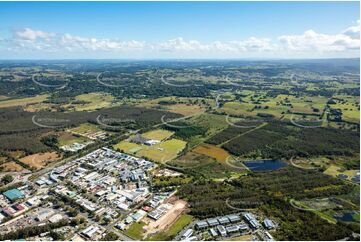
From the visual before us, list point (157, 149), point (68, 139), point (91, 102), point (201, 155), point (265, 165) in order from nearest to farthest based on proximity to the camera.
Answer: point (265, 165) < point (201, 155) < point (157, 149) < point (68, 139) < point (91, 102)

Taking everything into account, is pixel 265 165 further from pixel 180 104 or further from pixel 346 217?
pixel 180 104

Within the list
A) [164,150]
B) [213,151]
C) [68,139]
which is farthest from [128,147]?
[213,151]

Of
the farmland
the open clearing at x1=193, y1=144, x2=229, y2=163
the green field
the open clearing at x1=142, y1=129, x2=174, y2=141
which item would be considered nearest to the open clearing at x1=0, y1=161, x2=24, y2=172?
the farmland

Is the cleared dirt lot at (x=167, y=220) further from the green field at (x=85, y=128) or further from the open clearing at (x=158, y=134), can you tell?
the green field at (x=85, y=128)

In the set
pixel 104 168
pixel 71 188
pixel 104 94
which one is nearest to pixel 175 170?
pixel 104 168

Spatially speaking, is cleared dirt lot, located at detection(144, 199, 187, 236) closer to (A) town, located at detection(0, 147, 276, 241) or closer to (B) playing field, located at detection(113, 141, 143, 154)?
(A) town, located at detection(0, 147, 276, 241)

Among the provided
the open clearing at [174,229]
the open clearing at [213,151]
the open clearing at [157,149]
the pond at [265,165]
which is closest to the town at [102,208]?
the open clearing at [174,229]
